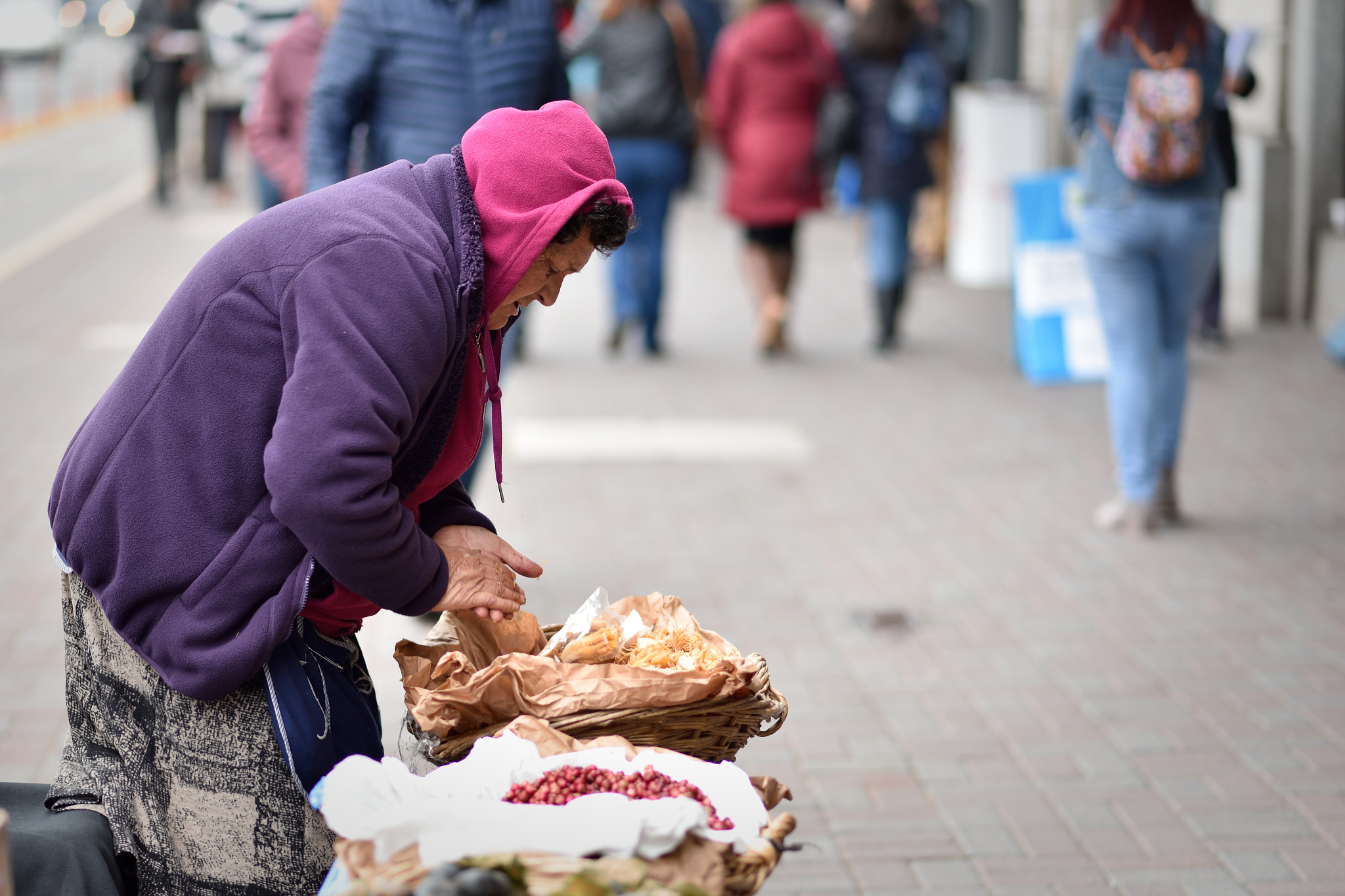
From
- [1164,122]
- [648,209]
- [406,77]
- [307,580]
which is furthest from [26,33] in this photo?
[307,580]

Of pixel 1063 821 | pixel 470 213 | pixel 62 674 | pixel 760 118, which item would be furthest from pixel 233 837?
pixel 760 118

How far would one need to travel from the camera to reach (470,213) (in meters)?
2.21

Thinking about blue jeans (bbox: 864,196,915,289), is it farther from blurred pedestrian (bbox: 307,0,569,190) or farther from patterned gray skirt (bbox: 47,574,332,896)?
patterned gray skirt (bbox: 47,574,332,896)

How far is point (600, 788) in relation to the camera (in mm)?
2107

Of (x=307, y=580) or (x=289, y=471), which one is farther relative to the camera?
(x=307, y=580)

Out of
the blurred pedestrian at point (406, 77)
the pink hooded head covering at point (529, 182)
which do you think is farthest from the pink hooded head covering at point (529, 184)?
the blurred pedestrian at point (406, 77)

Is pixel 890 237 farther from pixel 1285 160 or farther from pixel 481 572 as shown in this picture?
pixel 481 572

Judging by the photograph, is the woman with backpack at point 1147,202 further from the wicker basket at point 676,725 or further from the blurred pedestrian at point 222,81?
the blurred pedestrian at point 222,81

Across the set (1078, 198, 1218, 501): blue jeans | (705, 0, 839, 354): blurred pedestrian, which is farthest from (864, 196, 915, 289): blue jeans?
(1078, 198, 1218, 501): blue jeans

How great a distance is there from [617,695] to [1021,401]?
19.1 ft

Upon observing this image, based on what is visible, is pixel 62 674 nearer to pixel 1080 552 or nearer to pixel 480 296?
pixel 480 296

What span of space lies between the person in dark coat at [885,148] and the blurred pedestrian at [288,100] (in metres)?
3.19

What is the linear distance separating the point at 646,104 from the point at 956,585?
408cm

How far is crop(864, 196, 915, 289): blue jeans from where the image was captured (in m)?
8.73
